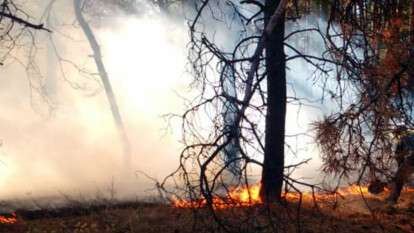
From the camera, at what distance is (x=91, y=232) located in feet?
28.5

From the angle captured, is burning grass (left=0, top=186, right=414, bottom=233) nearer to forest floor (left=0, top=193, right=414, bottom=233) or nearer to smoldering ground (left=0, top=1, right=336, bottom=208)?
forest floor (left=0, top=193, right=414, bottom=233)

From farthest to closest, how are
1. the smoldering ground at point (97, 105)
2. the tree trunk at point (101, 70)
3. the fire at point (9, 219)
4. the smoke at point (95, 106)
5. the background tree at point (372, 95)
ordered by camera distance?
the tree trunk at point (101, 70) → the smoldering ground at point (97, 105) → the smoke at point (95, 106) → the fire at point (9, 219) → the background tree at point (372, 95)

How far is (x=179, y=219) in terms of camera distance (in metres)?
9.40

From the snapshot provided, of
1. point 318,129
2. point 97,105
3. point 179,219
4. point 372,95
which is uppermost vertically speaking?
point 97,105

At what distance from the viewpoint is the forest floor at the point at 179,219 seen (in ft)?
29.0

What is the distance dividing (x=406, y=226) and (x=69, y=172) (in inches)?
462

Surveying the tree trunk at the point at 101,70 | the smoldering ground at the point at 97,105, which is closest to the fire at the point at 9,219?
the smoldering ground at the point at 97,105

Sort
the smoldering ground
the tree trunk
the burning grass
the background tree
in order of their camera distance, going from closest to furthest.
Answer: the background tree → the burning grass → the smoldering ground → the tree trunk

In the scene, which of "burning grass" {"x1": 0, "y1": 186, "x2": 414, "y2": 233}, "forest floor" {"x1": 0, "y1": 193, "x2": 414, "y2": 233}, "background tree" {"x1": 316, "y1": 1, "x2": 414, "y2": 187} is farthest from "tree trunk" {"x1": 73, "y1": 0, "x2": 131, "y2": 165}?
"background tree" {"x1": 316, "y1": 1, "x2": 414, "y2": 187}

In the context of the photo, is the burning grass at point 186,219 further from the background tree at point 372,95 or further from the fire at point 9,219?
the background tree at point 372,95

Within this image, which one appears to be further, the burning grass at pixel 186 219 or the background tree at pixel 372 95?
the burning grass at pixel 186 219

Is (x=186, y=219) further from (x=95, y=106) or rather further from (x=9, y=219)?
(x=95, y=106)

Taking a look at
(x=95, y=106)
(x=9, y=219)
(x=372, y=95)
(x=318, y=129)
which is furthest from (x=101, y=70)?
(x=372, y=95)

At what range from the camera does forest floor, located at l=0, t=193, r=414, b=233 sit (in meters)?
8.83
